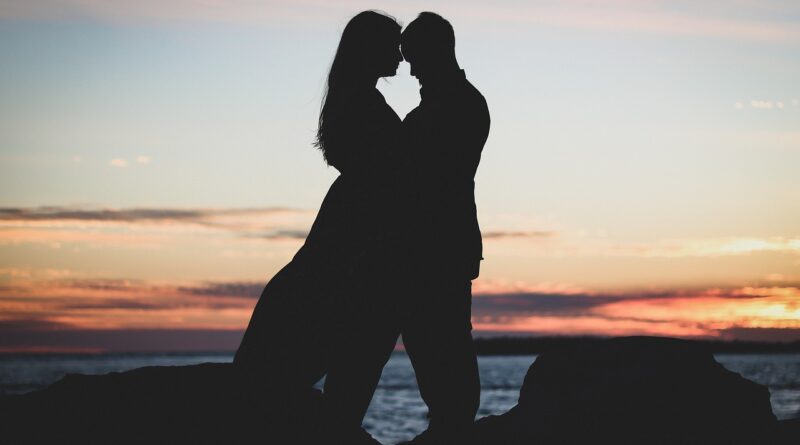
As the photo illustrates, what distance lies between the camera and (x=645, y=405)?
645 centimetres

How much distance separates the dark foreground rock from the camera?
548 cm

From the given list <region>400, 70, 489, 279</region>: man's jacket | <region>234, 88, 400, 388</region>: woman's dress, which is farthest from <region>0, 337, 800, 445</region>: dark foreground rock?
<region>400, 70, 489, 279</region>: man's jacket

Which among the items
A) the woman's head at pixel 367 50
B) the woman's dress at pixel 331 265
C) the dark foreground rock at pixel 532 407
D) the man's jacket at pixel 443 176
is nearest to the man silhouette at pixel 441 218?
the man's jacket at pixel 443 176

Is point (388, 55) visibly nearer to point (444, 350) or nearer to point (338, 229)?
point (338, 229)

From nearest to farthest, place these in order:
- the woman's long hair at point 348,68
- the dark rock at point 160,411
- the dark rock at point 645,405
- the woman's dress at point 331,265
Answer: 1. the dark rock at point 160,411
2. the woman's dress at point 331,265
3. the woman's long hair at point 348,68
4. the dark rock at point 645,405

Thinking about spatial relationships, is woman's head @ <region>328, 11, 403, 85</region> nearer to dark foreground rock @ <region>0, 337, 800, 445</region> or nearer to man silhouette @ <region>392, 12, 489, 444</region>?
man silhouette @ <region>392, 12, 489, 444</region>

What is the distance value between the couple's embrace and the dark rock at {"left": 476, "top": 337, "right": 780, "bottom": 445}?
35.0 inches

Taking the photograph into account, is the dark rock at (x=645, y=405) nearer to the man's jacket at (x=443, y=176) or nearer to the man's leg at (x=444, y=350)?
the man's leg at (x=444, y=350)

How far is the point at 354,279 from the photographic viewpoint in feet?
18.1

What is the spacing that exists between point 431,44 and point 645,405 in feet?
8.97

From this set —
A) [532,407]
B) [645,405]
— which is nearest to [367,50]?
[532,407]

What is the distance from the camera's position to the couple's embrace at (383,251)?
5.46 meters

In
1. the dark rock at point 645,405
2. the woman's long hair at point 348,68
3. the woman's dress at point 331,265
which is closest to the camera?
the woman's dress at point 331,265

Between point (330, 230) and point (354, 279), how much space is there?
0.32 metres
